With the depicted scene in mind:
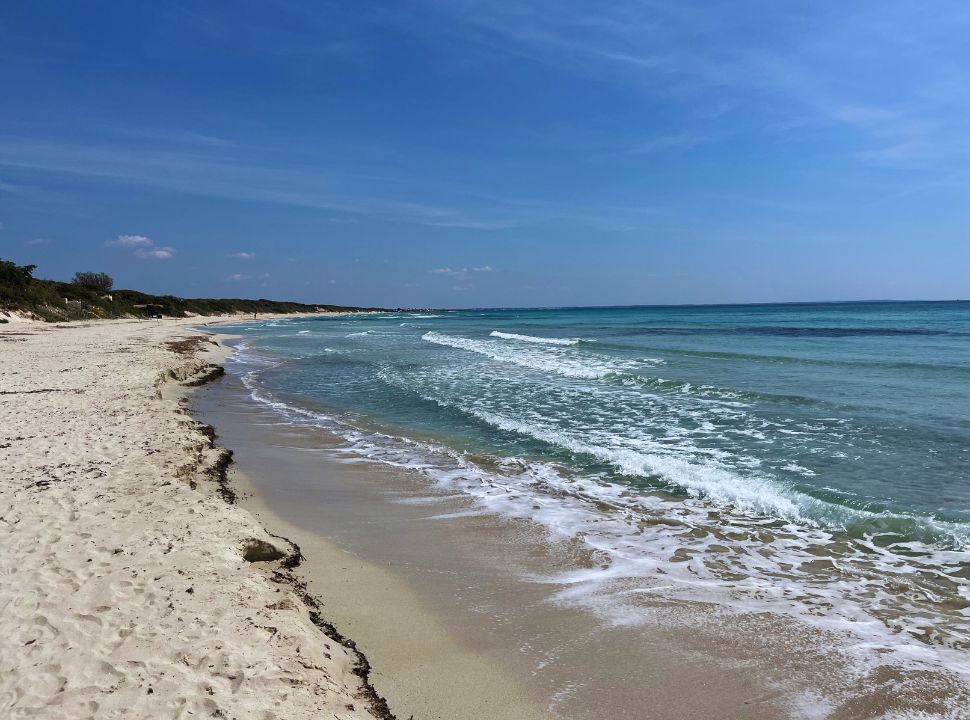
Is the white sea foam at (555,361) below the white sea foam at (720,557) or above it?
above

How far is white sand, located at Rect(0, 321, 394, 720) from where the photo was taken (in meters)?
3.06

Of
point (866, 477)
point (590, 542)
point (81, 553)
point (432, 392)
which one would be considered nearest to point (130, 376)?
point (432, 392)

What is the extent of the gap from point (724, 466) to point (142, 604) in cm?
792

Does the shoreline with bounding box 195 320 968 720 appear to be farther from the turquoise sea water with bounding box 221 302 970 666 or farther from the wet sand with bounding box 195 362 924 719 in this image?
the turquoise sea water with bounding box 221 302 970 666

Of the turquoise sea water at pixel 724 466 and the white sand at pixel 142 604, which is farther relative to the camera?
the turquoise sea water at pixel 724 466

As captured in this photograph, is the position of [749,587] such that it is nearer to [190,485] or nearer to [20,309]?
[190,485]

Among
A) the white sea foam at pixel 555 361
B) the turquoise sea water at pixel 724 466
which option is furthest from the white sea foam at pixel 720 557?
the white sea foam at pixel 555 361

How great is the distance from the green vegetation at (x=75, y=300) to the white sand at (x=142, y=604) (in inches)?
1729

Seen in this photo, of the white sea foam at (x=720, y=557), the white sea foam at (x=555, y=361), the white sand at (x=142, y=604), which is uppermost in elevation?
the white sea foam at (x=555, y=361)

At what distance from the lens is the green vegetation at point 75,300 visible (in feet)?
139

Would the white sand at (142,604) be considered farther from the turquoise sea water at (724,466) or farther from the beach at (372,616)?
the turquoise sea water at (724,466)

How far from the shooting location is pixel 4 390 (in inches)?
501

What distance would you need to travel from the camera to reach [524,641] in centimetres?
409

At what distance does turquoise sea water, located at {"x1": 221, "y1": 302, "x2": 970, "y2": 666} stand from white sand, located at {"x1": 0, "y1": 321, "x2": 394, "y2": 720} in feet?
8.22
